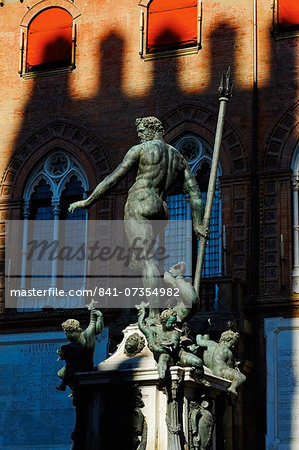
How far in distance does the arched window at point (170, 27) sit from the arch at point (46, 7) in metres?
2.09

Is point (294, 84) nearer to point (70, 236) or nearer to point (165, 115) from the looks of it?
point (165, 115)

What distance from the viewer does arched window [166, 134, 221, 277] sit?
83.5 feet

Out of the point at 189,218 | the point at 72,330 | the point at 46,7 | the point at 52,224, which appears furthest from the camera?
the point at 46,7

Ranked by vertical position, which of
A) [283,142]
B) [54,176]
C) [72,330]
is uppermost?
[283,142]

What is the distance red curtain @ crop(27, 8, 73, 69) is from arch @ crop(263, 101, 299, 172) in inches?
258

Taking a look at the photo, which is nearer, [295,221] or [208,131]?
[295,221]

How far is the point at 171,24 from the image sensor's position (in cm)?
2739

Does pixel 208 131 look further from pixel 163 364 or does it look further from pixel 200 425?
pixel 163 364

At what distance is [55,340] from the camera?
84.1 ft

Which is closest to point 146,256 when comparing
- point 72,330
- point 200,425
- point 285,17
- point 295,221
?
point 72,330

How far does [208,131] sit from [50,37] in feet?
18.9

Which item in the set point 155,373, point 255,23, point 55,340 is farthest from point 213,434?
point 255,23

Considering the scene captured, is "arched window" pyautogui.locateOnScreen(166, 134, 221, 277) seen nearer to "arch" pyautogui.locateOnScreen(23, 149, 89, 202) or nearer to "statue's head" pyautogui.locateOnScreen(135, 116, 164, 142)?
"arch" pyautogui.locateOnScreen(23, 149, 89, 202)

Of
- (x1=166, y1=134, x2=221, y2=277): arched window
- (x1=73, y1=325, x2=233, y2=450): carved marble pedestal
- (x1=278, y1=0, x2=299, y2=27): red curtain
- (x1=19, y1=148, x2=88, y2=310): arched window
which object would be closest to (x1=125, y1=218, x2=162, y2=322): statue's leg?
(x1=73, y1=325, x2=233, y2=450): carved marble pedestal
